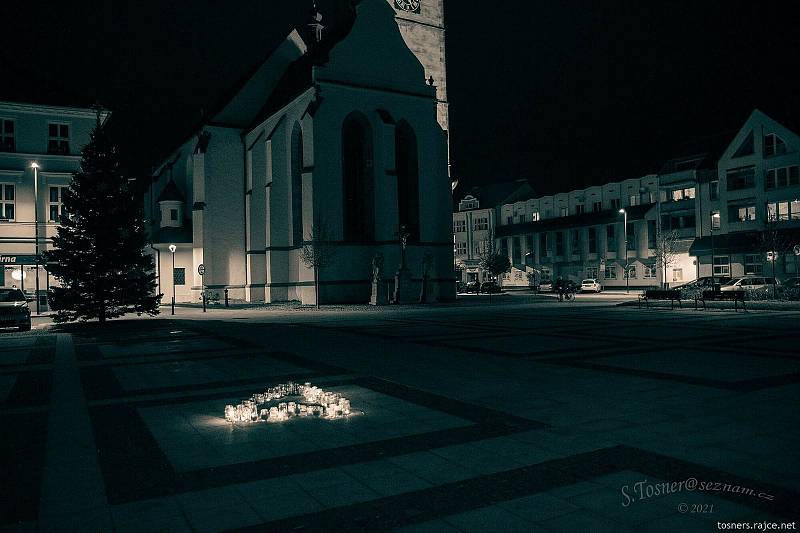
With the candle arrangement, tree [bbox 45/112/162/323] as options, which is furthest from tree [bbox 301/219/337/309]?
the candle arrangement

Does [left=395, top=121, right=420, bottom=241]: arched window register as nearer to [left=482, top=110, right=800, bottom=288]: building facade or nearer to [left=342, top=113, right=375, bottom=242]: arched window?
[left=342, top=113, right=375, bottom=242]: arched window

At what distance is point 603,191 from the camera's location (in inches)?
2778

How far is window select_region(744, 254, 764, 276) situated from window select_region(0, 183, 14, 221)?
178ft

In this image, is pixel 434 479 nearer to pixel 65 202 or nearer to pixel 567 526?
pixel 567 526

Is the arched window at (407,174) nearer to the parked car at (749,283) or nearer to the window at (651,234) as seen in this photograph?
the parked car at (749,283)

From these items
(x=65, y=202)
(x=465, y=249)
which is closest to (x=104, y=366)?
(x=65, y=202)

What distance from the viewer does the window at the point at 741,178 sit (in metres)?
51.5

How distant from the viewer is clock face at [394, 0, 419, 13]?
181ft

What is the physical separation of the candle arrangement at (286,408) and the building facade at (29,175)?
122 feet

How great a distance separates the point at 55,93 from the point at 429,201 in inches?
1055

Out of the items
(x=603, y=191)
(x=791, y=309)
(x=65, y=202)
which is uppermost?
(x=603, y=191)

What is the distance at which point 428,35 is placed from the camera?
56875mm

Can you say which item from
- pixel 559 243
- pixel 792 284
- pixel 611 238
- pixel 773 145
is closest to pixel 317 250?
pixel 792 284

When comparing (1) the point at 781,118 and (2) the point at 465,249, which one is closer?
(1) the point at 781,118
